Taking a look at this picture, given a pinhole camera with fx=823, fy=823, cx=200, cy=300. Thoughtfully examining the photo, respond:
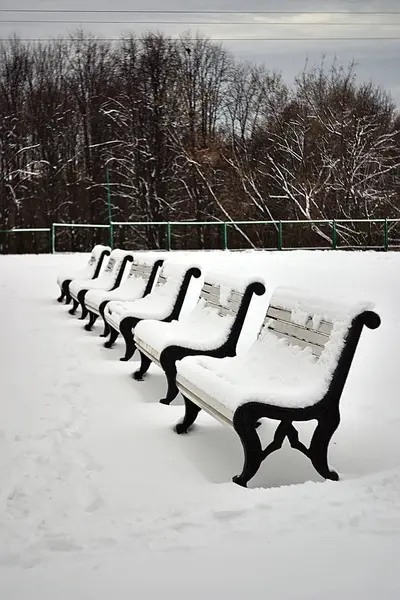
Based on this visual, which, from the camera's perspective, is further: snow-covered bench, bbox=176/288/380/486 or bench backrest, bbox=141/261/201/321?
bench backrest, bbox=141/261/201/321

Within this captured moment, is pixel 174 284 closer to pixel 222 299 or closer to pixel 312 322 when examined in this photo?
pixel 222 299

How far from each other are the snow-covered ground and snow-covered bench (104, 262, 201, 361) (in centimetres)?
48

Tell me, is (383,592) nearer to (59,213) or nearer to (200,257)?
(200,257)

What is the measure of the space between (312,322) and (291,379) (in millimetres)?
333

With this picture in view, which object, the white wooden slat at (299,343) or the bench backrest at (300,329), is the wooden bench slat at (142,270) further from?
the white wooden slat at (299,343)

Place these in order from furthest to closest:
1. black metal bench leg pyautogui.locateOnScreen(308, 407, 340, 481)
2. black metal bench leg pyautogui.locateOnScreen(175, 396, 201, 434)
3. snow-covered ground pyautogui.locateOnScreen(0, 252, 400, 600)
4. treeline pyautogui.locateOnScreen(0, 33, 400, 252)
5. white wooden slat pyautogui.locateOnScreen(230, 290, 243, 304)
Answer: treeline pyautogui.locateOnScreen(0, 33, 400, 252), white wooden slat pyautogui.locateOnScreen(230, 290, 243, 304), black metal bench leg pyautogui.locateOnScreen(175, 396, 201, 434), black metal bench leg pyautogui.locateOnScreen(308, 407, 340, 481), snow-covered ground pyautogui.locateOnScreen(0, 252, 400, 600)

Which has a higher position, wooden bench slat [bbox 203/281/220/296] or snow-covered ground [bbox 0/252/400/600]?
wooden bench slat [bbox 203/281/220/296]

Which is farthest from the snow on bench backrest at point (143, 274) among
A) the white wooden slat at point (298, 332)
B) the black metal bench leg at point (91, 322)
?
the white wooden slat at point (298, 332)

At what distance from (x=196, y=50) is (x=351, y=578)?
4134cm

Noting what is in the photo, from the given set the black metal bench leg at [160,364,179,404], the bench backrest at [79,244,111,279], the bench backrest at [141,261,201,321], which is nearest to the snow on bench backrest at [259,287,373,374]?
the black metal bench leg at [160,364,179,404]

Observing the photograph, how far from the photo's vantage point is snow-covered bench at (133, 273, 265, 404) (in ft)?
18.1

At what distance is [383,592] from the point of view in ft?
9.58

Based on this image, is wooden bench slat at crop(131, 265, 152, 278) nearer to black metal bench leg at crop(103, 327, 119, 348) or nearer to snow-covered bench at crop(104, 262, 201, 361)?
snow-covered bench at crop(104, 262, 201, 361)

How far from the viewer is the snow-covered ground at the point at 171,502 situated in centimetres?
302
